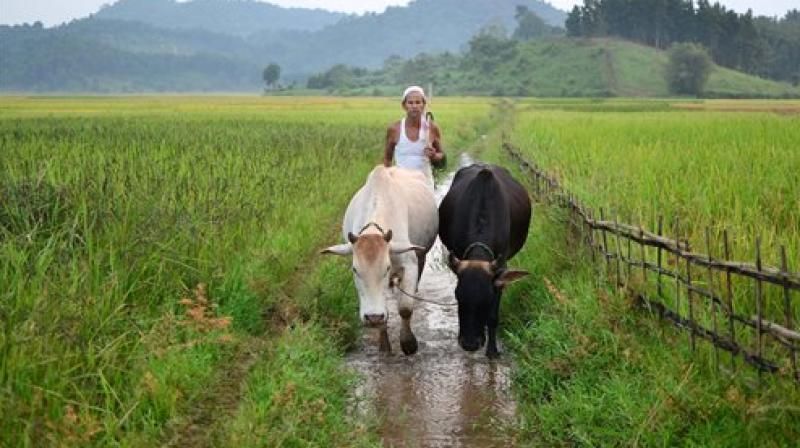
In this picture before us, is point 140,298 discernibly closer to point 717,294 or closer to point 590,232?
point 590,232

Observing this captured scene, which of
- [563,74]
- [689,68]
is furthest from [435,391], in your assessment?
[563,74]

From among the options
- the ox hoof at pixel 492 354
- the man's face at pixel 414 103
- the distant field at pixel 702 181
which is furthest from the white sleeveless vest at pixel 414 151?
the ox hoof at pixel 492 354

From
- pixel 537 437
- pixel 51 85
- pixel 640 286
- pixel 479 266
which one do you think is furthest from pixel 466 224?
pixel 51 85

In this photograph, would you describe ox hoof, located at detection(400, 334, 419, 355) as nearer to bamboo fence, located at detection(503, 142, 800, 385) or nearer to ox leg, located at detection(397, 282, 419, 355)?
ox leg, located at detection(397, 282, 419, 355)

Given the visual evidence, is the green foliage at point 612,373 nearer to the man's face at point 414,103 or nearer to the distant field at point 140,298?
the distant field at point 140,298

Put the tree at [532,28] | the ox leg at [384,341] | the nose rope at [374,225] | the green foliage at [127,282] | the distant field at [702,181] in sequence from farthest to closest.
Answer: the tree at [532,28], the distant field at [702,181], the ox leg at [384,341], the nose rope at [374,225], the green foliage at [127,282]

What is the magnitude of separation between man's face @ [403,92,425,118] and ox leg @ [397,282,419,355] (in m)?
2.13

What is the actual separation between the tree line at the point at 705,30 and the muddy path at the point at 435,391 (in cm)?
10025

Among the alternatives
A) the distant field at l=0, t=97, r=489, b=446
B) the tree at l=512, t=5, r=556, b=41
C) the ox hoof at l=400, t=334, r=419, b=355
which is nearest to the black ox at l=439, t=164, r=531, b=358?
the ox hoof at l=400, t=334, r=419, b=355

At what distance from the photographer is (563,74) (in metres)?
91.3

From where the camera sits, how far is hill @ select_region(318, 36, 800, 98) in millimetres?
84500

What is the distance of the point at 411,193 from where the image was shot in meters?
6.93

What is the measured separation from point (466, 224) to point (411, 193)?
81 centimetres

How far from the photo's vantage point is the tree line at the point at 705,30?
96.6 m
